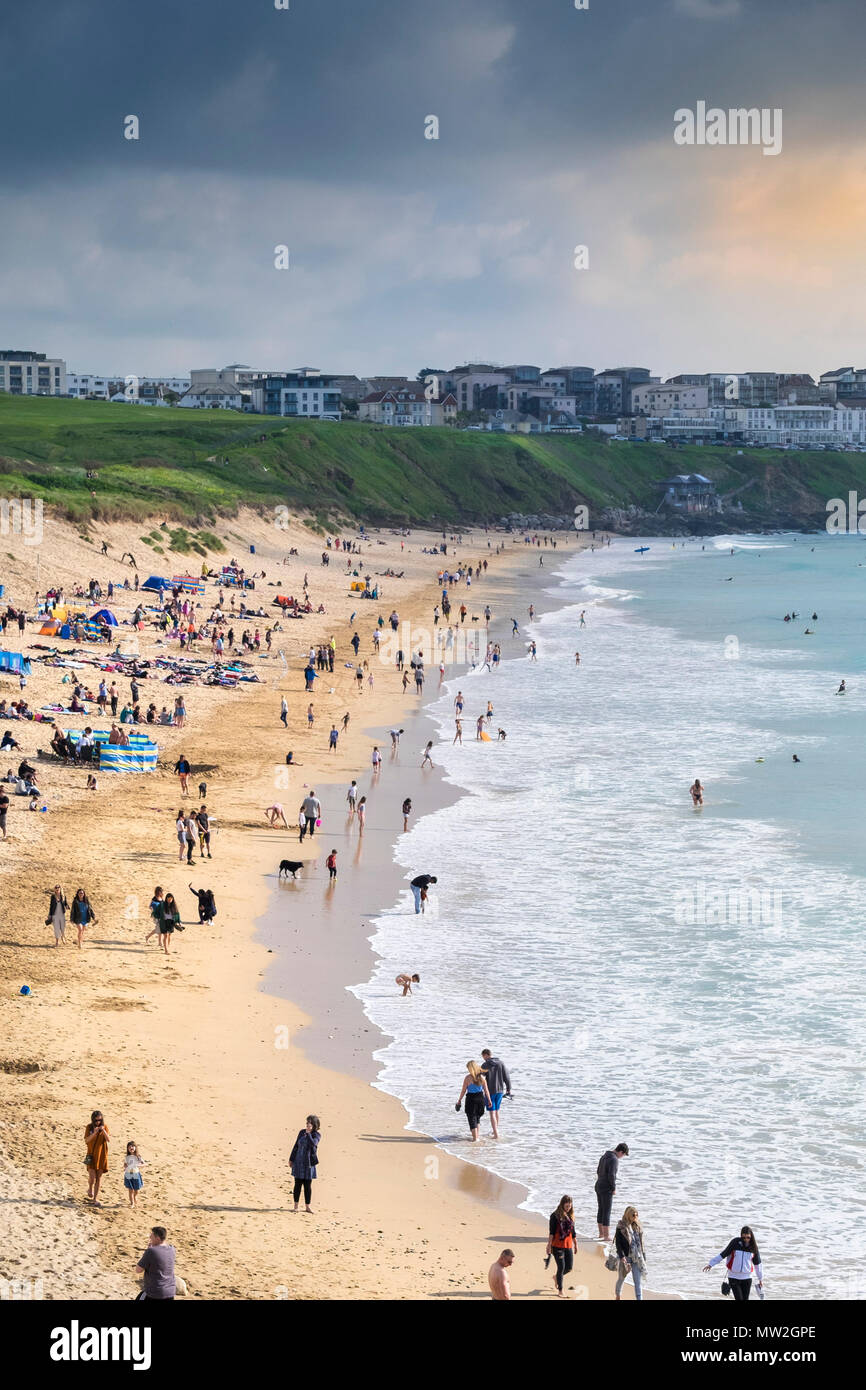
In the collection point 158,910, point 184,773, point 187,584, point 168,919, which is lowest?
point 168,919

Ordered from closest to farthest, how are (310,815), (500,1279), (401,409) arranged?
1. (500,1279)
2. (310,815)
3. (401,409)

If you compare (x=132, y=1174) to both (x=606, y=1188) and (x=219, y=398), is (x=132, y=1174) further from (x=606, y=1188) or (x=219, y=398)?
(x=219, y=398)

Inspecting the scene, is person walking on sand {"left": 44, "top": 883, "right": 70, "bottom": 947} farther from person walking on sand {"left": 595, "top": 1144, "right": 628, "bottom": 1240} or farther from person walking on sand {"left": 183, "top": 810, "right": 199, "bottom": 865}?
person walking on sand {"left": 595, "top": 1144, "right": 628, "bottom": 1240}

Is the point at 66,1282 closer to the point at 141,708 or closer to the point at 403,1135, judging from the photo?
the point at 403,1135

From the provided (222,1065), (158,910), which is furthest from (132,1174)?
(158,910)

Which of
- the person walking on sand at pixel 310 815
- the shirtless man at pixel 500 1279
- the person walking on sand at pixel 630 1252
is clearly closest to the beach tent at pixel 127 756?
the person walking on sand at pixel 310 815

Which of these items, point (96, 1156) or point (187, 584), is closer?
point (96, 1156)
